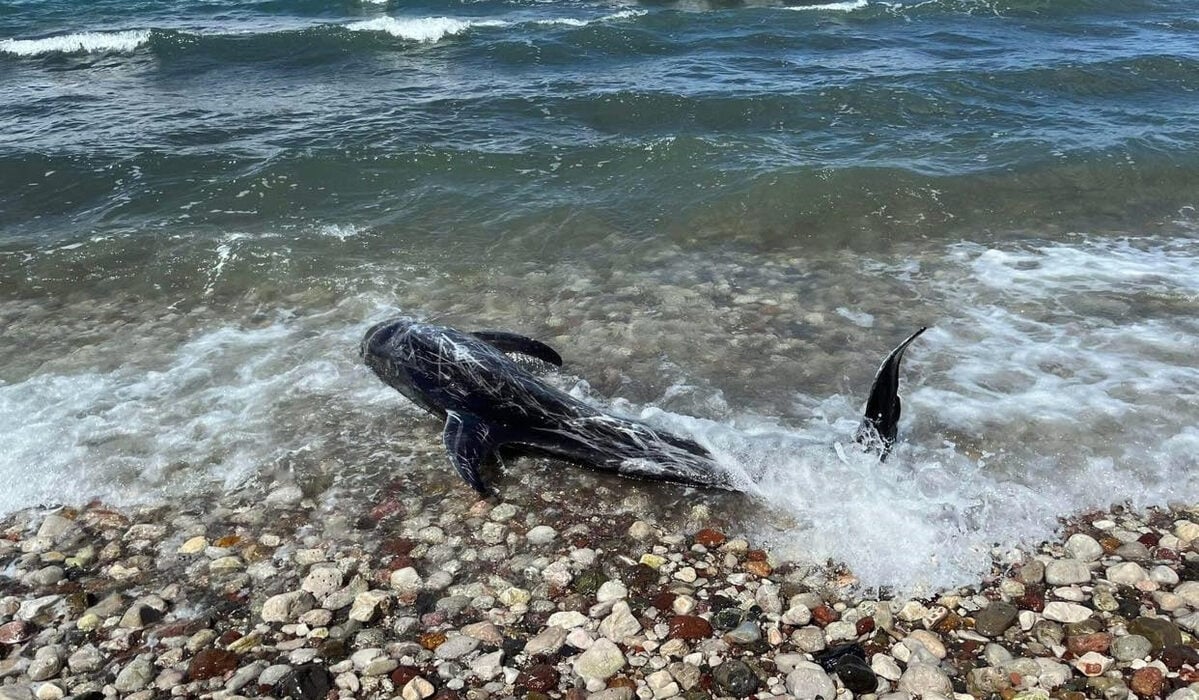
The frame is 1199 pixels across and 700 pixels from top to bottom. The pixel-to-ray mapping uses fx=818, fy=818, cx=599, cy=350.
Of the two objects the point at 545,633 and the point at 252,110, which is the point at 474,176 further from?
the point at 545,633

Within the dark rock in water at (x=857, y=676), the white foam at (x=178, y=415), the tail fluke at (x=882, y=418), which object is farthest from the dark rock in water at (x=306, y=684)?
the tail fluke at (x=882, y=418)

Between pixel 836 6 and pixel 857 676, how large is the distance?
27.7 m

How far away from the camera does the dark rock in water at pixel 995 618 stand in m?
5.13

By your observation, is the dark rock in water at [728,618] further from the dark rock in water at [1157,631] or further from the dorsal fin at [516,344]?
the dorsal fin at [516,344]

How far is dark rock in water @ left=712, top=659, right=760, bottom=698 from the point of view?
4.76 meters

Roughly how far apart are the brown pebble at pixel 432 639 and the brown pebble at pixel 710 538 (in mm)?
2005

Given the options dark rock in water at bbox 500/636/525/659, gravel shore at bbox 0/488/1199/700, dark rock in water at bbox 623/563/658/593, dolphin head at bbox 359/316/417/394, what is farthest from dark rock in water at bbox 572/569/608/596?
dolphin head at bbox 359/316/417/394

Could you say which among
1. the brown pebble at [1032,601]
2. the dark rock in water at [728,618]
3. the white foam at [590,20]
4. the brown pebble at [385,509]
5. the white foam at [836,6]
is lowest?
the brown pebble at [385,509]

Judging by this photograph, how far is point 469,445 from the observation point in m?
6.97

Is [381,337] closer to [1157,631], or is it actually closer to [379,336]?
[379,336]

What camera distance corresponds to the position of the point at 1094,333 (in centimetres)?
908

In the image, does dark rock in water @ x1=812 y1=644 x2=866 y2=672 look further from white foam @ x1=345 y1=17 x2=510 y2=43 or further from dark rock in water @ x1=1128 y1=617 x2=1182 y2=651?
white foam @ x1=345 y1=17 x2=510 y2=43

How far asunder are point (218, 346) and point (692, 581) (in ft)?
21.2

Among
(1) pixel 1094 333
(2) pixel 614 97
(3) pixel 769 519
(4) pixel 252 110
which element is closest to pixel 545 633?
(3) pixel 769 519
